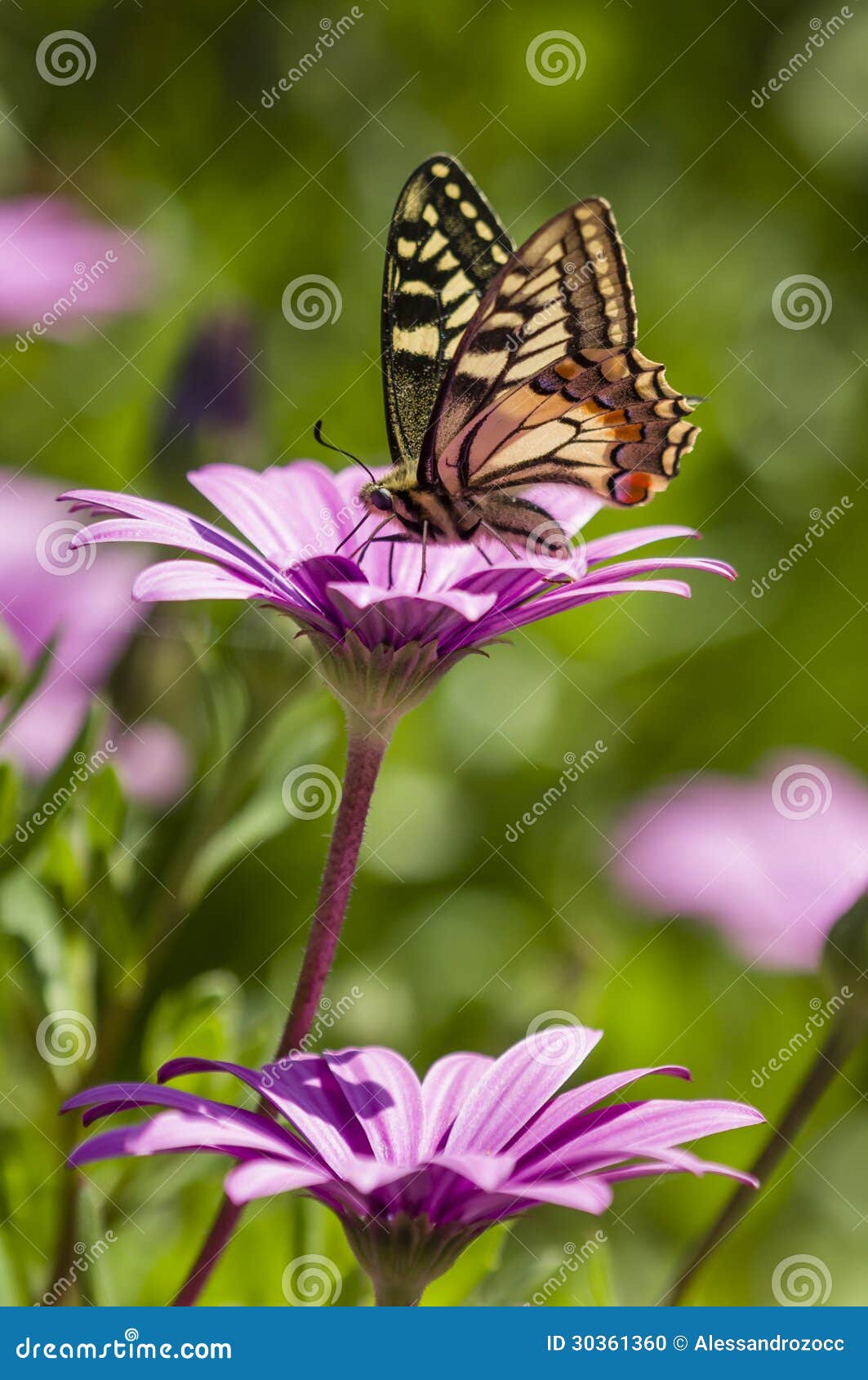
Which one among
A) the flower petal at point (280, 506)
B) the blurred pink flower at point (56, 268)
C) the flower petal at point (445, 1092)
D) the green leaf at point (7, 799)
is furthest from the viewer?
the blurred pink flower at point (56, 268)

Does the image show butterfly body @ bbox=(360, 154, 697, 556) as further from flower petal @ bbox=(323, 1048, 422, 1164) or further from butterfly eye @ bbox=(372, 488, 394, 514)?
flower petal @ bbox=(323, 1048, 422, 1164)

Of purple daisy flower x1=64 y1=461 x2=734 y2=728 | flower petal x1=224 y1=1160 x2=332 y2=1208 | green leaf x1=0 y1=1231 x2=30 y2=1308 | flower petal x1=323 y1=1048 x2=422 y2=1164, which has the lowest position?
green leaf x1=0 y1=1231 x2=30 y2=1308

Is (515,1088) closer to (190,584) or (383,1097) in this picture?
(383,1097)

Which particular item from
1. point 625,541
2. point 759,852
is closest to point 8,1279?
point 625,541

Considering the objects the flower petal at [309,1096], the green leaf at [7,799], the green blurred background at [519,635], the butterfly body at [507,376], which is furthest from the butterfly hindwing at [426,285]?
the flower petal at [309,1096]

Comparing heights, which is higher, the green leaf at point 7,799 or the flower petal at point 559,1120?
the flower petal at point 559,1120

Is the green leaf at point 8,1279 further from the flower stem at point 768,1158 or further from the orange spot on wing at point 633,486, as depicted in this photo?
the orange spot on wing at point 633,486

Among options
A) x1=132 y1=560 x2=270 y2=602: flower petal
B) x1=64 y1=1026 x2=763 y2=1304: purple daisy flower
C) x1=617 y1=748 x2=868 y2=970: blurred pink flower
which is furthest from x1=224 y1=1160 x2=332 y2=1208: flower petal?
x1=617 y1=748 x2=868 y2=970: blurred pink flower

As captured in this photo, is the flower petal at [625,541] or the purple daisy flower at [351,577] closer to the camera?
the purple daisy flower at [351,577]
